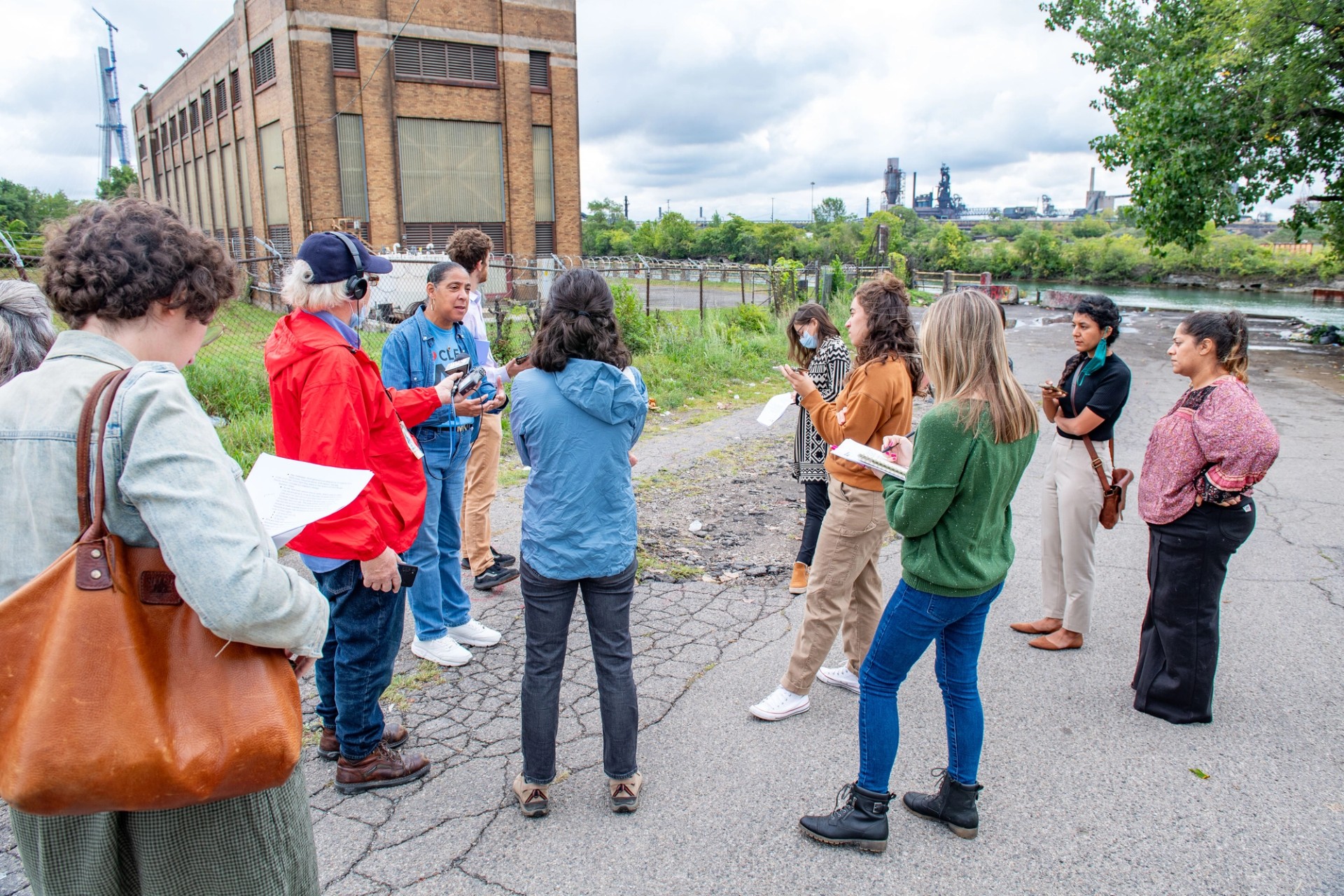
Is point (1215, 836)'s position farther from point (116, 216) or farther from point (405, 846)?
point (116, 216)

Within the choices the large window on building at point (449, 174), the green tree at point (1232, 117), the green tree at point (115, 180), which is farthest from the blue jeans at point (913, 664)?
the green tree at point (115, 180)

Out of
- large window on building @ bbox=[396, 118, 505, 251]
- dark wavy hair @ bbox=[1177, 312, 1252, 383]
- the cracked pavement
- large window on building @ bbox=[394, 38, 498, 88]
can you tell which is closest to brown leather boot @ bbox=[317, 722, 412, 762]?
the cracked pavement

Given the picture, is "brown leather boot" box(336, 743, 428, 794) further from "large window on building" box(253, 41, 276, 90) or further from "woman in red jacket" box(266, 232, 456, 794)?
"large window on building" box(253, 41, 276, 90)

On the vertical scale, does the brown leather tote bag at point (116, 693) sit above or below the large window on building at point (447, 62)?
below

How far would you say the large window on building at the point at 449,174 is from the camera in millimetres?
29438

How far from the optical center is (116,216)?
5.33ft

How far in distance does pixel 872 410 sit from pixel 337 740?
2.70m

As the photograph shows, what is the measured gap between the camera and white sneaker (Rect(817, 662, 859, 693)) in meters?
3.91

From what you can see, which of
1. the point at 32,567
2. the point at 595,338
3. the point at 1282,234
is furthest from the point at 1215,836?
the point at 1282,234

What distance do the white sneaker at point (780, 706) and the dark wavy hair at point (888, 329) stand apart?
156cm

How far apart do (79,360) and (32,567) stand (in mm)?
396

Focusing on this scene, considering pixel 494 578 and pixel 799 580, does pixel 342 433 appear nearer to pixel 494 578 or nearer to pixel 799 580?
pixel 494 578

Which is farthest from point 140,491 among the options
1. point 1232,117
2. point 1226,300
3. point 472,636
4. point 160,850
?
point 1226,300

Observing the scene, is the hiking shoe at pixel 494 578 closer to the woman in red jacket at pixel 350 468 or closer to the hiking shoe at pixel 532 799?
the woman in red jacket at pixel 350 468
